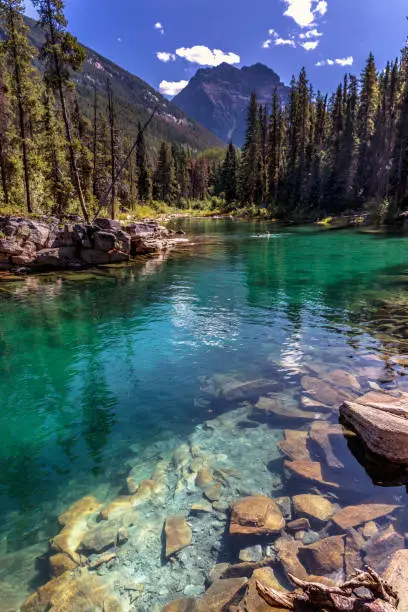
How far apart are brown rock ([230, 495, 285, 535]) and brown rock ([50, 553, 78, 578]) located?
2262mm

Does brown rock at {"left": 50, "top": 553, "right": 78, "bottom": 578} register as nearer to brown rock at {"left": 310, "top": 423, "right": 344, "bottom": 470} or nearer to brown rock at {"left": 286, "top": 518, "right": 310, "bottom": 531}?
brown rock at {"left": 286, "top": 518, "right": 310, "bottom": 531}

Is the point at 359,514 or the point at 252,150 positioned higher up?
the point at 252,150

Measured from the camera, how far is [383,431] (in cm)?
657

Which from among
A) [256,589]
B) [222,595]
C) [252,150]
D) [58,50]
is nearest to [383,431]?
[256,589]

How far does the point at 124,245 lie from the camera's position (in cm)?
3077

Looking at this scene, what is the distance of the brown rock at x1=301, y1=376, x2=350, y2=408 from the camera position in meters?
8.88

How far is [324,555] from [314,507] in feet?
2.91

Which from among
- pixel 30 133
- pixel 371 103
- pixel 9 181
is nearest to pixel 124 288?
pixel 9 181

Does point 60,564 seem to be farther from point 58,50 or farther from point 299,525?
point 58,50

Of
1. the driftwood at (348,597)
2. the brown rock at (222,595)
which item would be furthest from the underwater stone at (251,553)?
the driftwood at (348,597)

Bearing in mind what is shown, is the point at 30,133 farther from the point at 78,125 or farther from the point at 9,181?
the point at 78,125

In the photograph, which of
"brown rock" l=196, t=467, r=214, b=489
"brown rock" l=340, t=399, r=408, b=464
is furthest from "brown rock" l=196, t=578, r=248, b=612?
"brown rock" l=340, t=399, r=408, b=464

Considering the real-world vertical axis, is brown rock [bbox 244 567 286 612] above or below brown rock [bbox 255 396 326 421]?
below

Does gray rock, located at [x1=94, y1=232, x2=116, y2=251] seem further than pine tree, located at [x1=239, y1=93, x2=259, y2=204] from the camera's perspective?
No
